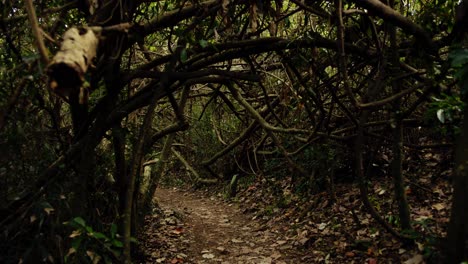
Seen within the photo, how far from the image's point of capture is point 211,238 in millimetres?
5699

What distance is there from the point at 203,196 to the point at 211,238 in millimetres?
4020

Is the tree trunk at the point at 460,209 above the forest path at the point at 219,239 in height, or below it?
above

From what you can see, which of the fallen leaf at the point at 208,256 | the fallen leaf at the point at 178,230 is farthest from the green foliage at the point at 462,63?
the fallen leaf at the point at 178,230

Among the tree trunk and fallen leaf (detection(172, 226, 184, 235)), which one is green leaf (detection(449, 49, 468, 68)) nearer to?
the tree trunk

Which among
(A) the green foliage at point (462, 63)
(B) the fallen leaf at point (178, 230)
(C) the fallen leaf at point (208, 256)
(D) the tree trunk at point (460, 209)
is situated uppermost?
(A) the green foliage at point (462, 63)

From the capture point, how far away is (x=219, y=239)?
5.63 meters

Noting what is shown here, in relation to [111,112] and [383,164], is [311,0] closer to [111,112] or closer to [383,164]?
[111,112]

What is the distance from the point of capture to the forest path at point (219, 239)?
4.80 m

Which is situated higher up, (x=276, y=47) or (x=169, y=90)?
(x=276, y=47)

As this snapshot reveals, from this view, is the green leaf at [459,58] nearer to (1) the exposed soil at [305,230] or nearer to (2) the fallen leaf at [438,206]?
(1) the exposed soil at [305,230]

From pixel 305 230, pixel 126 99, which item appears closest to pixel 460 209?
pixel 126 99

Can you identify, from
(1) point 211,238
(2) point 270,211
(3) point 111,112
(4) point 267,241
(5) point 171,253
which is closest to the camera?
(3) point 111,112

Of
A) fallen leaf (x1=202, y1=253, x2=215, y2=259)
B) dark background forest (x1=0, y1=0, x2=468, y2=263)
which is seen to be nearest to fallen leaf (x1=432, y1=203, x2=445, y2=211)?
dark background forest (x1=0, y1=0, x2=468, y2=263)

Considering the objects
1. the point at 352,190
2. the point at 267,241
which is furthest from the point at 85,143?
the point at 352,190
